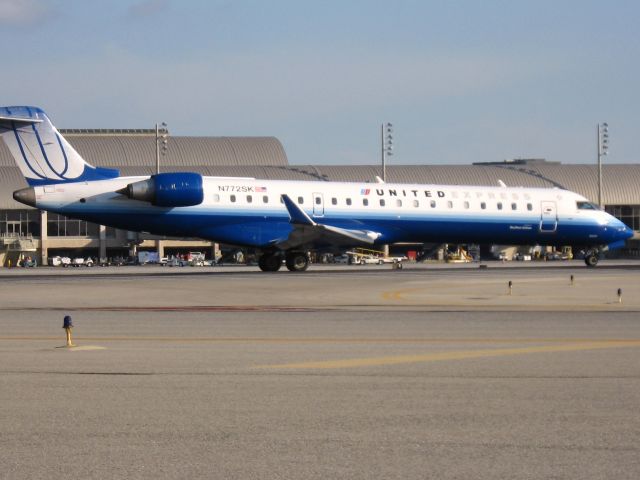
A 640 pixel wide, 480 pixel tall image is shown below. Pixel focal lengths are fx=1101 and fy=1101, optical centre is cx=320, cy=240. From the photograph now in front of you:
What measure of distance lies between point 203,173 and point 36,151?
48.0 m

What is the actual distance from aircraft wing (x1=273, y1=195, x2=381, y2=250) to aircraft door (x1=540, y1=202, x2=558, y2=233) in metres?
7.90

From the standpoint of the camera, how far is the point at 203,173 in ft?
295

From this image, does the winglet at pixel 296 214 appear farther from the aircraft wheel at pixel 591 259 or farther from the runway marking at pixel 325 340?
the runway marking at pixel 325 340

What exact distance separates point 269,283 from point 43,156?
12153 mm

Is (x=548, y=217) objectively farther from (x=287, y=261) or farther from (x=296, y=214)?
(x=296, y=214)

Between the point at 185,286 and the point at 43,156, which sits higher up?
the point at 43,156

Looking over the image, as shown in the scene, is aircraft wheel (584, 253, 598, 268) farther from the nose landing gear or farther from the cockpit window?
the cockpit window

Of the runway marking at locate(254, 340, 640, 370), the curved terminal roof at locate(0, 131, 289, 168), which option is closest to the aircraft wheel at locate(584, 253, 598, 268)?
the runway marking at locate(254, 340, 640, 370)

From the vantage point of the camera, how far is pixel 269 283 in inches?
1385

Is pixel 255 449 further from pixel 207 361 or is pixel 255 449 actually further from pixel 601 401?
pixel 207 361

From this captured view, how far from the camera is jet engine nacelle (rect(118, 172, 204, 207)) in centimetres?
4188

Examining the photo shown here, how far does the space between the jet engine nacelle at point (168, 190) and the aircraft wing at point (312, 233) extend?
11.8 feet

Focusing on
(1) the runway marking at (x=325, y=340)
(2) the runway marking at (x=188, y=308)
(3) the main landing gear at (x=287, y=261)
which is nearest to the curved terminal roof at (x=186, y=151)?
(3) the main landing gear at (x=287, y=261)

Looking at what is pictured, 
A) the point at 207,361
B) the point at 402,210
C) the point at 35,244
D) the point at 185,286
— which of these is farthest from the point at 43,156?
the point at 35,244
